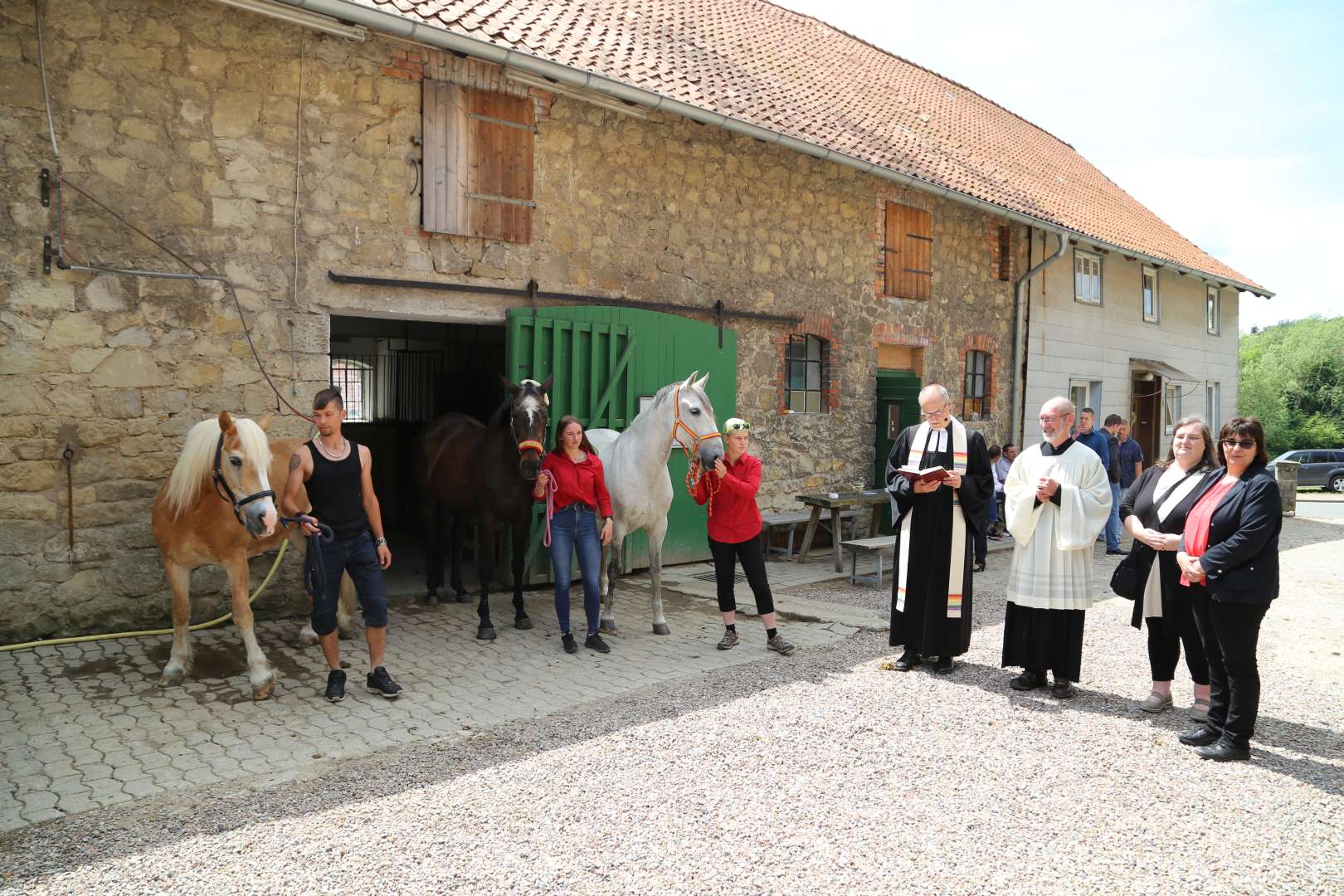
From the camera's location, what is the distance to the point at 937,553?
5.88 m

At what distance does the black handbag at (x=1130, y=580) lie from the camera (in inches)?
202

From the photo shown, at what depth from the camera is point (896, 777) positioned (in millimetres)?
4172

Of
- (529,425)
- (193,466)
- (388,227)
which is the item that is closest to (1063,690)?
(529,425)

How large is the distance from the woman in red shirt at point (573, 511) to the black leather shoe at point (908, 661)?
2014mm

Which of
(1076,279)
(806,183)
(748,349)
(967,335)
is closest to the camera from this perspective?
(748,349)

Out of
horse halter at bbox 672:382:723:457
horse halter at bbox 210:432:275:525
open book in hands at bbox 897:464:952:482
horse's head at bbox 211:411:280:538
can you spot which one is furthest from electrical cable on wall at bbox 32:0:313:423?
open book in hands at bbox 897:464:952:482

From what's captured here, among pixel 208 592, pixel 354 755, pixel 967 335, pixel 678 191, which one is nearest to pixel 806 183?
pixel 678 191

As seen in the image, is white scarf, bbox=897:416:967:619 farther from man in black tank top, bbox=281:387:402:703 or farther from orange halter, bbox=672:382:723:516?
man in black tank top, bbox=281:387:402:703

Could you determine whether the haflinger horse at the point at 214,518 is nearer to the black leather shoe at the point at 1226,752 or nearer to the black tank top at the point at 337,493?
the black tank top at the point at 337,493

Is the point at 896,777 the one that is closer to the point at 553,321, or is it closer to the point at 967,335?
the point at 553,321

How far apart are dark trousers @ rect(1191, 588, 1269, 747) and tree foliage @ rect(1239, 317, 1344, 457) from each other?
44.8 m

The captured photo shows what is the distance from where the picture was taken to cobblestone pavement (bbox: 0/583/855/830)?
409 cm

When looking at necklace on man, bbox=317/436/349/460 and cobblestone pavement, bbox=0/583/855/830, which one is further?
necklace on man, bbox=317/436/349/460

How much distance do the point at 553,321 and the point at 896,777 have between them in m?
5.24
